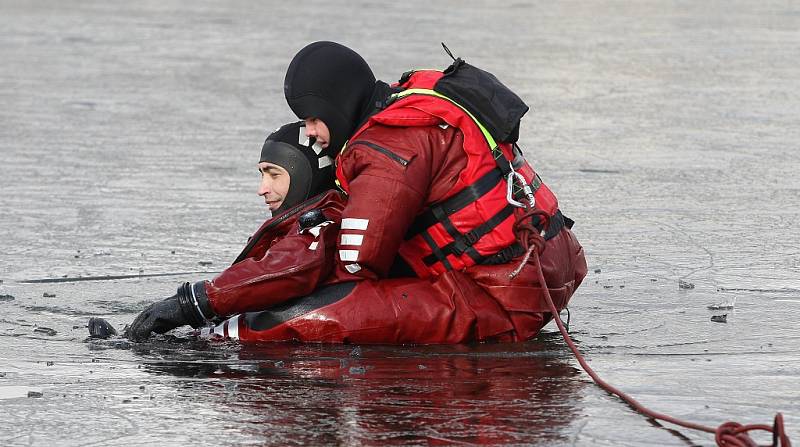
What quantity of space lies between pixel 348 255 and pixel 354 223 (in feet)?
0.43

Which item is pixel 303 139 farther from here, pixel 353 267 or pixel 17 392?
pixel 17 392

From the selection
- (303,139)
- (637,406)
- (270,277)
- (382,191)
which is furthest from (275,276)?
(637,406)

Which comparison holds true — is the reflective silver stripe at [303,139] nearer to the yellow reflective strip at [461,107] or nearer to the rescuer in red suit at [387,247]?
the rescuer in red suit at [387,247]

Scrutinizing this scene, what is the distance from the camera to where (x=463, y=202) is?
19.1 ft

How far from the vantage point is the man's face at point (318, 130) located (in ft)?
19.7

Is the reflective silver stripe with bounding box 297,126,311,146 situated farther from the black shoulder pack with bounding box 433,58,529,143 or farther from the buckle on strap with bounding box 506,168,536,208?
the buckle on strap with bounding box 506,168,536,208

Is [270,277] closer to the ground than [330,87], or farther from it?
closer to the ground

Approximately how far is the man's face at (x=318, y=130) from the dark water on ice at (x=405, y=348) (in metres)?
0.83

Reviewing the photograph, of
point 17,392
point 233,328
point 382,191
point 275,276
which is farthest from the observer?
point 233,328

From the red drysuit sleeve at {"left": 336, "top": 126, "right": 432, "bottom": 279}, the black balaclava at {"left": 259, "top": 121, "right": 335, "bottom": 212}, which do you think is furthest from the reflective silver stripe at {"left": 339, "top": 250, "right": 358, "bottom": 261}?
the black balaclava at {"left": 259, "top": 121, "right": 335, "bottom": 212}

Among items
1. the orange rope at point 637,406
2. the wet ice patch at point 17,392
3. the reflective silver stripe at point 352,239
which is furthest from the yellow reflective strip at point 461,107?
the wet ice patch at point 17,392

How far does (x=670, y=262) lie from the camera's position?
24.6 feet

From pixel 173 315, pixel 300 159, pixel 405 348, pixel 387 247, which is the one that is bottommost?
pixel 405 348

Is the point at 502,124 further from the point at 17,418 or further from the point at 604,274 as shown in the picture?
the point at 17,418
